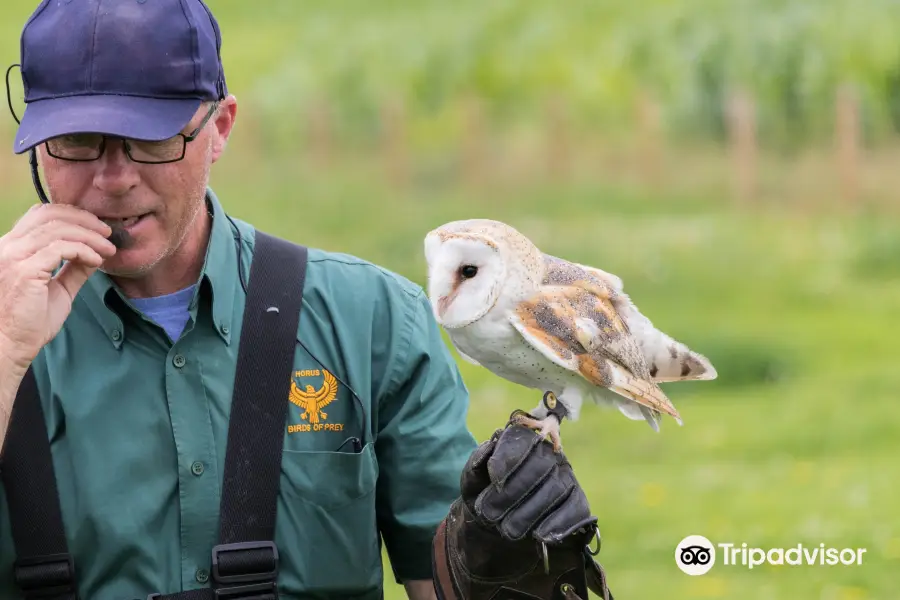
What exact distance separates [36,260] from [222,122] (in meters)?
0.51

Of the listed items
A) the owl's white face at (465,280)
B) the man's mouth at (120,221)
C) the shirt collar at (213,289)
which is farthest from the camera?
the shirt collar at (213,289)

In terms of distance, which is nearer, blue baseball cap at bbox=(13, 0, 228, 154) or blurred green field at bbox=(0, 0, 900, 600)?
blue baseball cap at bbox=(13, 0, 228, 154)

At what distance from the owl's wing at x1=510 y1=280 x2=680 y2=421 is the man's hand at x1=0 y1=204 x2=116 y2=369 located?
776mm

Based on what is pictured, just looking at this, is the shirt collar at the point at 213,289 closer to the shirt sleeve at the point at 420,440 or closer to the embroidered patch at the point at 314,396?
the embroidered patch at the point at 314,396

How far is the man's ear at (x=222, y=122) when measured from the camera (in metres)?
2.72

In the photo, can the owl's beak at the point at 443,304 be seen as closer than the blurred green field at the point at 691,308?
Yes

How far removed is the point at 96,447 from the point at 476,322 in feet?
2.63

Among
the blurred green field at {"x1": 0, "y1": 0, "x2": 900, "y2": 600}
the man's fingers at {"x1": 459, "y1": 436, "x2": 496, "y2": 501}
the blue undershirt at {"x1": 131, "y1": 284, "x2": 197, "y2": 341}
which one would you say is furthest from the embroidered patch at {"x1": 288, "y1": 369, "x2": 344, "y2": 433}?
the blurred green field at {"x1": 0, "y1": 0, "x2": 900, "y2": 600}

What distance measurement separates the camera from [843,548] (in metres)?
6.48

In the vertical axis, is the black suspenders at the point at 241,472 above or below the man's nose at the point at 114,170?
below

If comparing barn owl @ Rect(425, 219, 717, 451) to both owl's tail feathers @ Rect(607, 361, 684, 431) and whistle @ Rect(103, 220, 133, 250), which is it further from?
whistle @ Rect(103, 220, 133, 250)

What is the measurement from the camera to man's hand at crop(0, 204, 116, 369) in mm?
2455

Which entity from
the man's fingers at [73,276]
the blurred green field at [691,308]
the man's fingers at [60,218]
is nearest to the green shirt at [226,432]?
the man's fingers at [73,276]

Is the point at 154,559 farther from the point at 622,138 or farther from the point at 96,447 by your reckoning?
the point at 622,138
